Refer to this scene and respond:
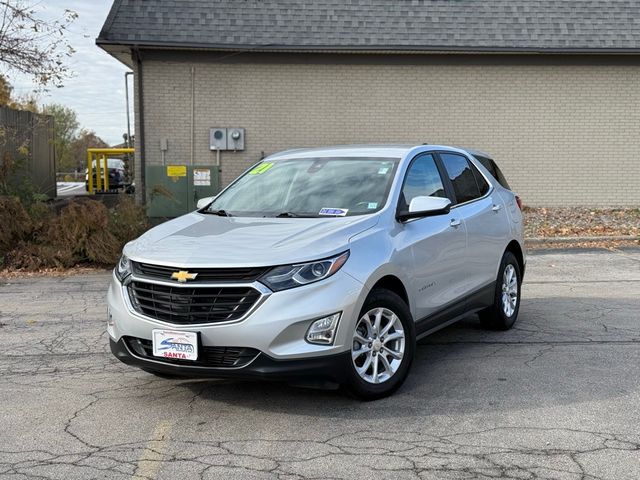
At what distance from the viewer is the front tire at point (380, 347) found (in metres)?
4.63

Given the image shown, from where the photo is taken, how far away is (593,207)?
17062mm

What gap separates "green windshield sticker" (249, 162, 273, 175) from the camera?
20.4 feet

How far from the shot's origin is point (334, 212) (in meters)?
5.18

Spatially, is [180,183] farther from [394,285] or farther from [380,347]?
[380,347]

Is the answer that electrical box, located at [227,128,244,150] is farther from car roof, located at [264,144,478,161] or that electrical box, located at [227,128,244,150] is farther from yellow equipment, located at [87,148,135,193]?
yellow equipment, located at [87,148,135,193]

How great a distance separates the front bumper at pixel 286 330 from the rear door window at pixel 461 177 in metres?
2.14

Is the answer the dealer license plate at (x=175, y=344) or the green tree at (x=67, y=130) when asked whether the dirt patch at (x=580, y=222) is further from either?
the green tree at (x=67, y=130)

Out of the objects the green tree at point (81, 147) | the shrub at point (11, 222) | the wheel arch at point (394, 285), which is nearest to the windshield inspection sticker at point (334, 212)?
the wheel arch at point (394, 285)

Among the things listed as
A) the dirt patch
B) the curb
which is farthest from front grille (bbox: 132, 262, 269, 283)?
the dirt patch

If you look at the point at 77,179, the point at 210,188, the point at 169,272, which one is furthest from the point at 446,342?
the point at 77,179

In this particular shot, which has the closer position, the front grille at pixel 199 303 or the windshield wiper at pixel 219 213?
the front grille at pixel 199 303

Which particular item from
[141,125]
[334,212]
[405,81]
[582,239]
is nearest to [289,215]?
[334,212]

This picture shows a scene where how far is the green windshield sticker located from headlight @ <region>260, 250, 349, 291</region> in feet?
6.46

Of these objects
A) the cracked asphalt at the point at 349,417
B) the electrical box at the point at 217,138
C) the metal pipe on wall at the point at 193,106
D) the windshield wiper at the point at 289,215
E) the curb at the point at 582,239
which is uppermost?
the metal pipe on wall at the point at 193,106
